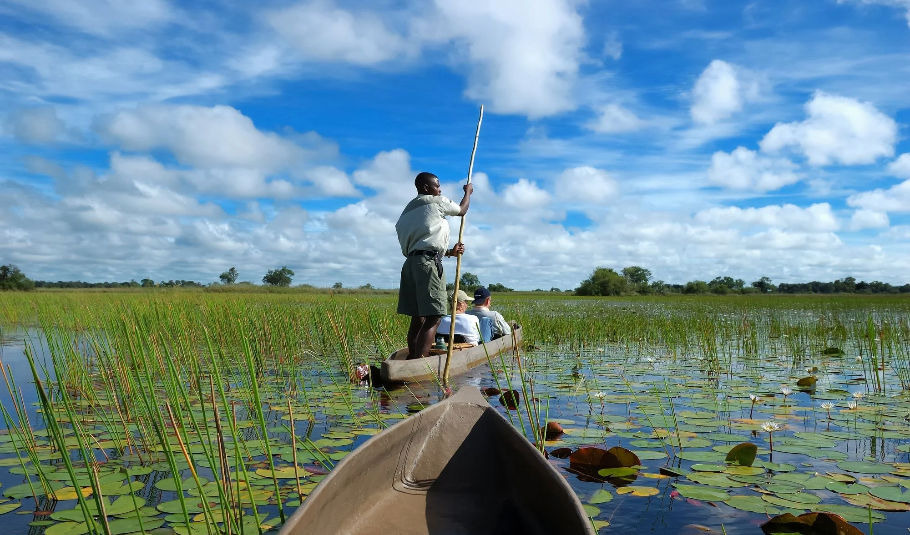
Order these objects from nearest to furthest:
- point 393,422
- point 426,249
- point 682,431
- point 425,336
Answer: point 682,431
point 393,422
point 426,249
point 425,336

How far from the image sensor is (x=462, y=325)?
6.49 metres

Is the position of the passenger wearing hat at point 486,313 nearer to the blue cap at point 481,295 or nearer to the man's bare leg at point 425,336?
the blue cap at point 481,295

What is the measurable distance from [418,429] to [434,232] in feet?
10.0

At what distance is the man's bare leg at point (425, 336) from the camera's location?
5.52 m

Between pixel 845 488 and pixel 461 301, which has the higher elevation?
pixel 461 301

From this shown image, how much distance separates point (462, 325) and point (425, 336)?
1.00 metres

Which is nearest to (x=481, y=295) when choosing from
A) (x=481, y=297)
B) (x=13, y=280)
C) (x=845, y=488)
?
(x=481, y=297)

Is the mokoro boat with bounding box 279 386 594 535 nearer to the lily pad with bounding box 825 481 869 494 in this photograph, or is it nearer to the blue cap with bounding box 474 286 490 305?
the lily pad with bounding box 825 481 869 494

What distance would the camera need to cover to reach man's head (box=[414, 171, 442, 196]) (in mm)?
5375

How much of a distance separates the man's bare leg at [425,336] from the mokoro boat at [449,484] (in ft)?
9.55

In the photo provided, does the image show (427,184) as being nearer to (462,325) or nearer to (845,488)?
(462,325)

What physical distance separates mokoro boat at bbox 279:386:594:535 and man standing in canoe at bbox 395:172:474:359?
2685mm

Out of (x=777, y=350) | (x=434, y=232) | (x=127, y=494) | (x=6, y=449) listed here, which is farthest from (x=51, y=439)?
(x=777, y=350)

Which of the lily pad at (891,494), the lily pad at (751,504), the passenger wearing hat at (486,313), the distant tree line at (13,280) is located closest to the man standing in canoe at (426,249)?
the passenger wearing hat at (486,313)
